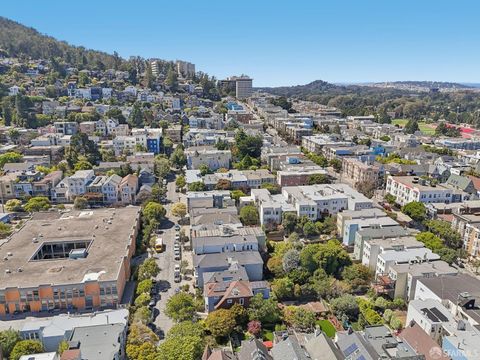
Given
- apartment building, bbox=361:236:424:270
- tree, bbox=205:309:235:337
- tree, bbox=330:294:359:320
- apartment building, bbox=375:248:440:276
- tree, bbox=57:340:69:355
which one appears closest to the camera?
tree, bbox=57:340:69:355

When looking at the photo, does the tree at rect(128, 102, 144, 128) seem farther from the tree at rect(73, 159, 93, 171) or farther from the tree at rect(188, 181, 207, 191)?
the tree at rect(188, 181, 207, 191)

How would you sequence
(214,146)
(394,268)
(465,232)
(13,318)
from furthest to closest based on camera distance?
(214,146), (465,232), (394,268), (13,318)

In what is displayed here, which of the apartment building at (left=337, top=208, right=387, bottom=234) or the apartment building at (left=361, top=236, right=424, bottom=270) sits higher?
the apartment building at (left=337, top=208, right=387, bottom=234)

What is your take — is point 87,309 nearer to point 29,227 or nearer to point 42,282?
→ point 42,282

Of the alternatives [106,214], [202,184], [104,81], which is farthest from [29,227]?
[104,81]

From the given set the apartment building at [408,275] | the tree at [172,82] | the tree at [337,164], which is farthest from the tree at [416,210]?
the tree at [172,82]

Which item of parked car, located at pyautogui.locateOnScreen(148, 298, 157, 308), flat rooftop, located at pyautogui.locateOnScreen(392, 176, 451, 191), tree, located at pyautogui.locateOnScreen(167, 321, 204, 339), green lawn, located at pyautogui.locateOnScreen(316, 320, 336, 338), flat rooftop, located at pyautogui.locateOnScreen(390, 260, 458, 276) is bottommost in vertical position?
green lawn, located at pyautogui.locateOnScreen(316, 320, 336, 338)


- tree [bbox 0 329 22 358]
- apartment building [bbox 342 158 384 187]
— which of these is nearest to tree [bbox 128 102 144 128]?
apartment building [bbox 342 158 384 187]

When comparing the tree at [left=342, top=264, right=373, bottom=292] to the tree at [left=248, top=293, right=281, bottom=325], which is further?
the tree at [left=342, top=264, right=373, bottom=292]
